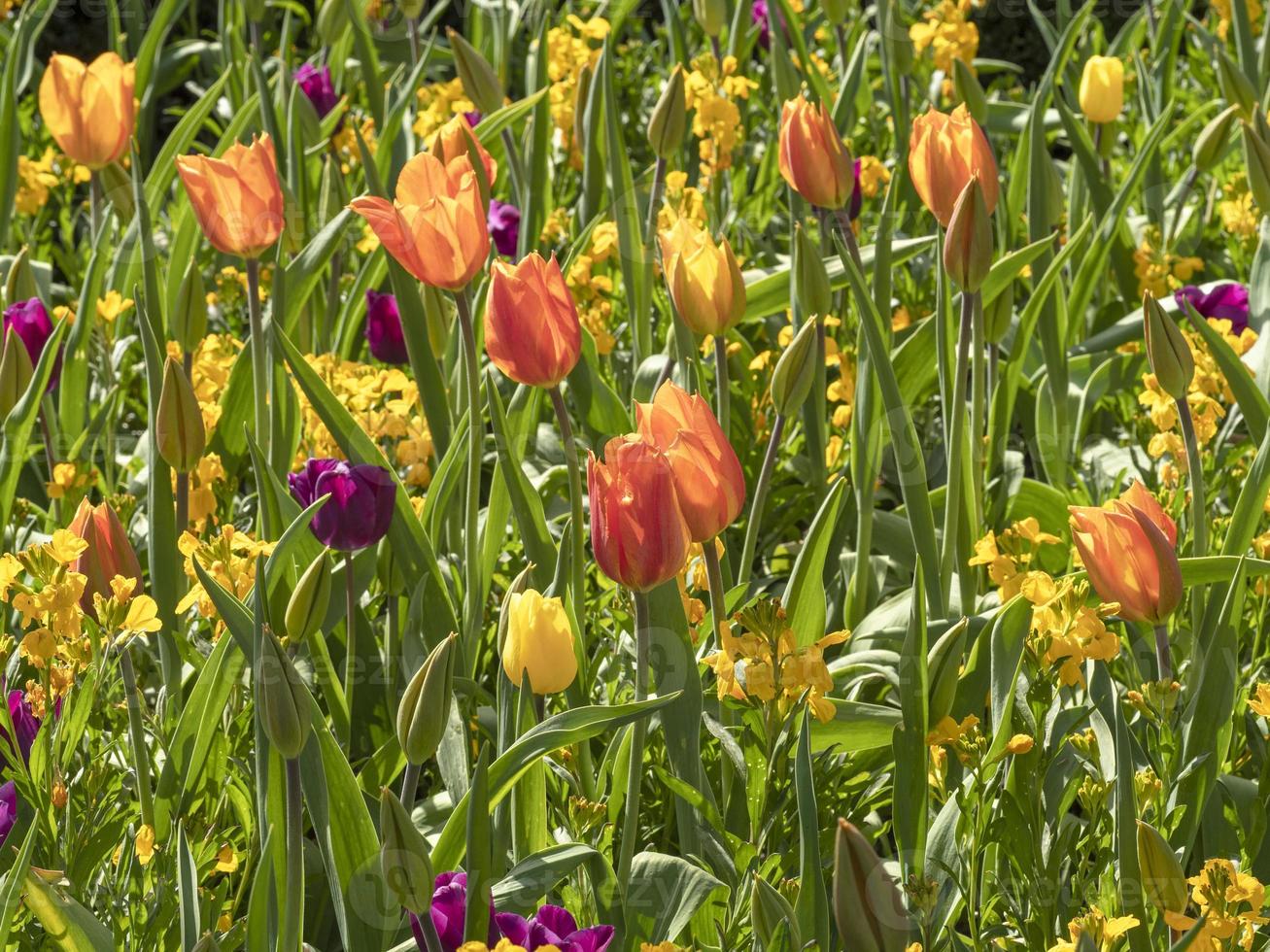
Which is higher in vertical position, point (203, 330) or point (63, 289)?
point (203, 330)

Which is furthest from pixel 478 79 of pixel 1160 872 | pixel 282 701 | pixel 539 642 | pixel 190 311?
pixel 1160 872

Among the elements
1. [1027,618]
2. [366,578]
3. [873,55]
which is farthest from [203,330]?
[873,55]

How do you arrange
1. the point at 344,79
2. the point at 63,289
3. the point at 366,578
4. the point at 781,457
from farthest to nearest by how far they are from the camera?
the point at 344,79
the point at 63,289
the point at 781,457
the point at 366,578

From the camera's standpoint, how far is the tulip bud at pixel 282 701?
2.94 ft

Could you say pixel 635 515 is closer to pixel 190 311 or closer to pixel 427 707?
pixel 427 707

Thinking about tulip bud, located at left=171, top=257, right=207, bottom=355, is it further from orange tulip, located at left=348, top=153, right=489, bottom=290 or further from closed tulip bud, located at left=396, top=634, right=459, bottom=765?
closed tulip bud, located at left=396, top=634, right=459, bottom=765

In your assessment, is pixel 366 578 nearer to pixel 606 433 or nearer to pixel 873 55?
pixel 606 433

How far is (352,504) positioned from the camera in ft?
4.24

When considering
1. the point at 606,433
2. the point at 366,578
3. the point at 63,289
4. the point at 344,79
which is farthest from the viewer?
the point at 344,79

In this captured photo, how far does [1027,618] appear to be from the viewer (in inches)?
46.7

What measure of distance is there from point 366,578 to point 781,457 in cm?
64

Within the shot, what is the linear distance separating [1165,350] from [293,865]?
33.7 inches

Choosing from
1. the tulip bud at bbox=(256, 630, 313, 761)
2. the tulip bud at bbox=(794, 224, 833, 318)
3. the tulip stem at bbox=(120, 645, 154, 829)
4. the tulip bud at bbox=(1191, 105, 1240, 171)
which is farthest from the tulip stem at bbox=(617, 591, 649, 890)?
the tulip bud at bbox=(1191, 105, 1240, 171)

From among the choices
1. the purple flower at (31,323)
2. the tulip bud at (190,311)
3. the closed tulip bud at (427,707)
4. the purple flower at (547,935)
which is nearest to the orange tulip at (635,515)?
the closed tulip bud at (427,707)
